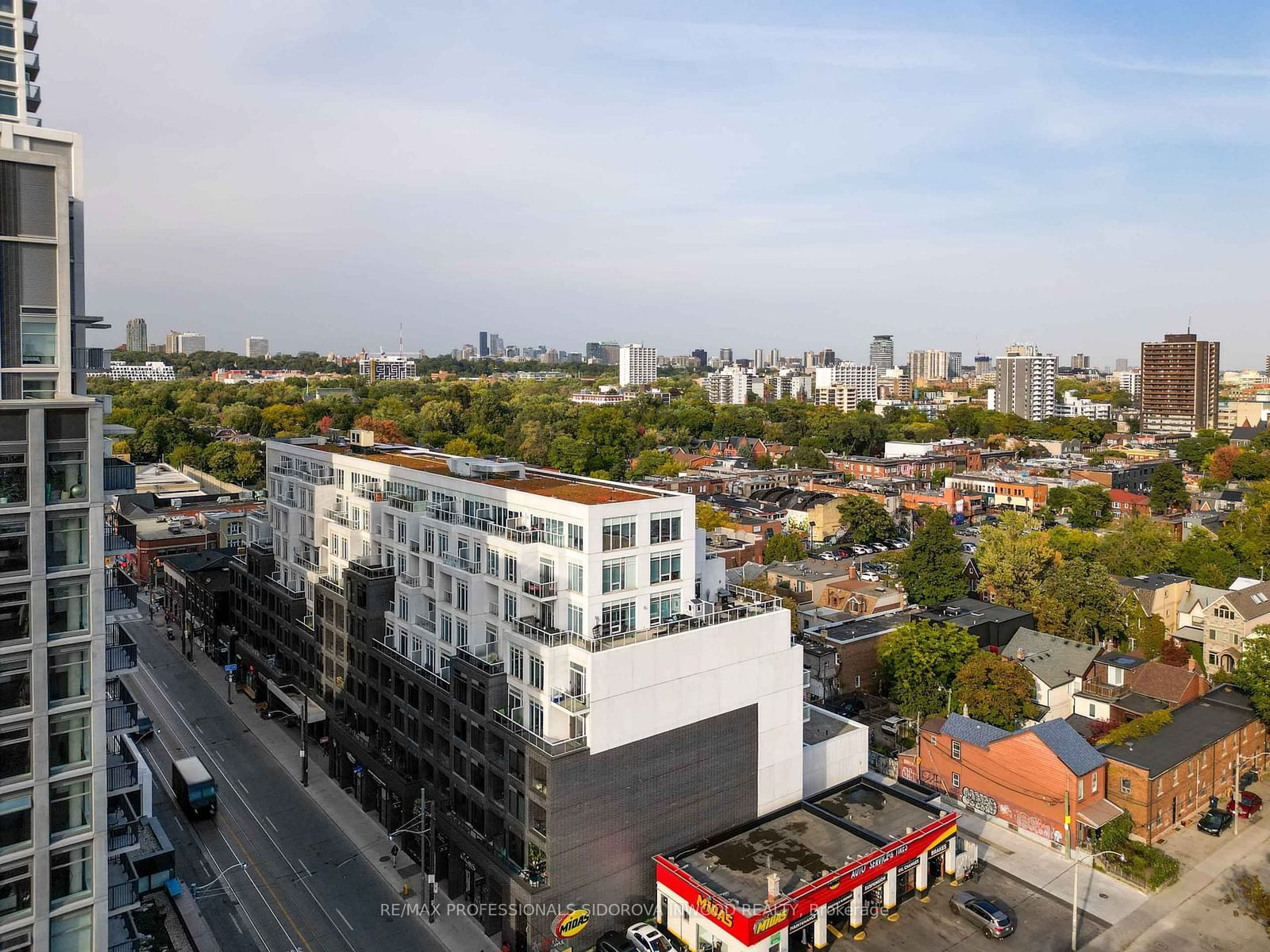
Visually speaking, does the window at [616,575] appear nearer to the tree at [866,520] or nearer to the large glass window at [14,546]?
the large glass window at [14,546]

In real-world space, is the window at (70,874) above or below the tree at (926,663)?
above

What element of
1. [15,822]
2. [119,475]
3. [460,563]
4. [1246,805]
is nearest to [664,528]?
[460,563]

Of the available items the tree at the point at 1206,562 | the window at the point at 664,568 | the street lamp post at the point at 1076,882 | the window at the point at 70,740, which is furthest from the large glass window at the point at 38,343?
the tree at the point at 1206,562

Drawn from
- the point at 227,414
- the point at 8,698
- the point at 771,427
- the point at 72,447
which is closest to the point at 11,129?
the point at 72,447

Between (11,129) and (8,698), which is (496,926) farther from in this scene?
(11,129)

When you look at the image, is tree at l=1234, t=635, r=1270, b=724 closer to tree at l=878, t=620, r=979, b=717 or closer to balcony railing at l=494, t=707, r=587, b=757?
tree at l=878, t=620, r=979, b=717

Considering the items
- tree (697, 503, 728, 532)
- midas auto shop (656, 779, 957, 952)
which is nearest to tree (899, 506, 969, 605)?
tree (697, 503, 728, 532)

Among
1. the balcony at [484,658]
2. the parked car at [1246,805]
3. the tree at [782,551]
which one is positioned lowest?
the parked car at [1246,805]
